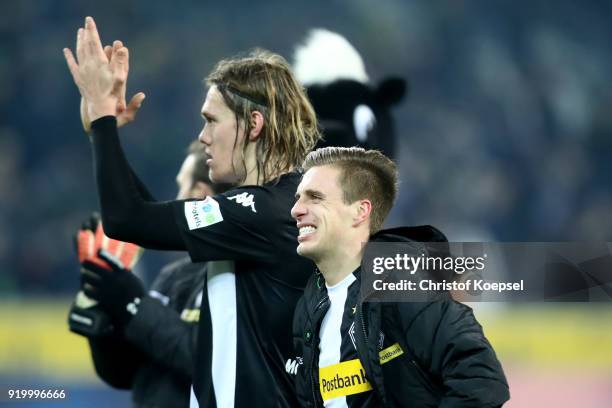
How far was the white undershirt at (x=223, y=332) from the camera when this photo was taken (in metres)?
2.25

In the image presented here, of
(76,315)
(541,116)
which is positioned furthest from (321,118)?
(541,116)

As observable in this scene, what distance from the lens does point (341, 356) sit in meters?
1.98

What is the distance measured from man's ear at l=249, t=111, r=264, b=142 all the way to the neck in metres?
0.44

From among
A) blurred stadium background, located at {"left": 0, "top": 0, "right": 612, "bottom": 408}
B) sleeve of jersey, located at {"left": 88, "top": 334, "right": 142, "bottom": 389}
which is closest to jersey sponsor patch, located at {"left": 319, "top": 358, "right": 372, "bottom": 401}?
sleeve of jersey, located at {"left": 88, "top": 334, "right": 142, "bottom": 389}

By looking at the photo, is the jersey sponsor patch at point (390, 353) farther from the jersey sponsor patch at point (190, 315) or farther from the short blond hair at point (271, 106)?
the jersey sponsor patch at point (190, 315)

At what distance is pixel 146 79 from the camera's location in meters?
7.82

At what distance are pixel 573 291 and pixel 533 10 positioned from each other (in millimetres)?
6734

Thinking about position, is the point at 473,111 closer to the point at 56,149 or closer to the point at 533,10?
the point at 533,10

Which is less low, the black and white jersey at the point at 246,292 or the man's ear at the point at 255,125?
the man's ear at the point at 255,125

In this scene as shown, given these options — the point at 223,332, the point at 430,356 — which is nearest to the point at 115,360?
the point at 223,332

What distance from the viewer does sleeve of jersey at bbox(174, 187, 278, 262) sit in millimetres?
2225

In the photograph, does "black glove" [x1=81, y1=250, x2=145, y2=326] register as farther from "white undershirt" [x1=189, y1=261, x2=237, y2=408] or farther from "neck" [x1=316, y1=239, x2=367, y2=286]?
"neck" [x1=316, y1=239, x2=367, y2=286]

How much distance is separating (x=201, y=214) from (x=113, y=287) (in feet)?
2.80

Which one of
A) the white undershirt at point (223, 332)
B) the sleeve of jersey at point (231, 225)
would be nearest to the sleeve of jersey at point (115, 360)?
the white undershirt at point (223, 332)
